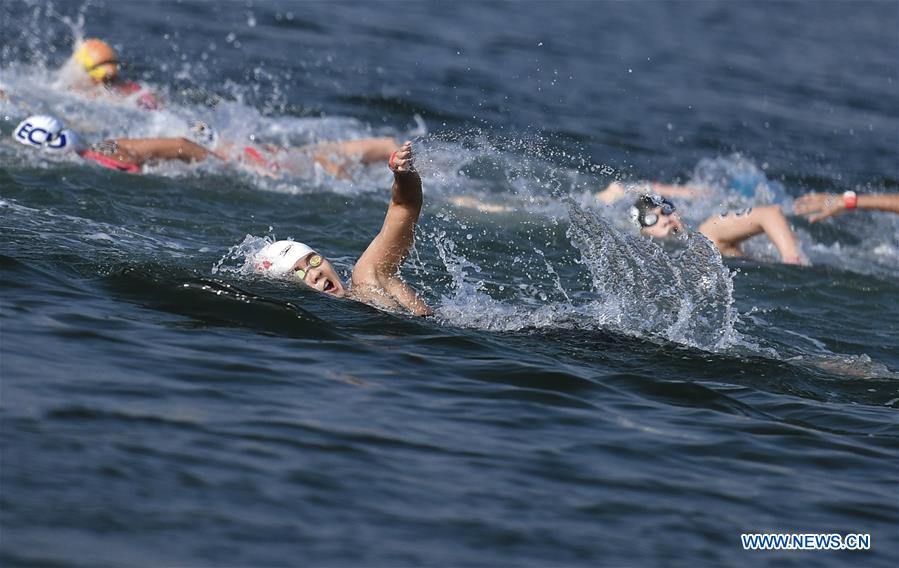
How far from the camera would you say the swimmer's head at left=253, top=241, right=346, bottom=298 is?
9172 millimetres

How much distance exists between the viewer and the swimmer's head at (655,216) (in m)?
12.3

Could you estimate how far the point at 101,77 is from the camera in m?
15.7

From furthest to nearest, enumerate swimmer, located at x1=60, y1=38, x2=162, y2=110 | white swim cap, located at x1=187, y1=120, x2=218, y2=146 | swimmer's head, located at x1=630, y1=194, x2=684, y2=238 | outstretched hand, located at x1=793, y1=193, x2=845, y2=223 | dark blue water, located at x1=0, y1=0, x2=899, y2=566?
swimmer, located at x1=60, y1=38, x2=162, y2=110 < white swim cap, located at x1=187, y1=120, x2=218, y2=146 < outstretched hand, located at x1=793, y1=193, x2=845, y2=223 < swimmer's head, located at x1=630, y1=194, x2=684, y2=238 < dark blue water, located at x1=0, y1=0, x2=899, y2=566

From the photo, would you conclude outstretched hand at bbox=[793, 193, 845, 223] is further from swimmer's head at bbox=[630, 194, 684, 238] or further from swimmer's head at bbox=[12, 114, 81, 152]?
swimmer's head at bbox=[12, 114, 81, 152]

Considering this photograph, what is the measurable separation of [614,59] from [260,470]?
19308 millimetres

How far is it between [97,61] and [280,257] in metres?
7.42

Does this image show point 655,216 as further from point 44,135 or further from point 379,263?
point 44,135

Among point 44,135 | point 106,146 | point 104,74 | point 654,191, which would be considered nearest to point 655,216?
point 654,191

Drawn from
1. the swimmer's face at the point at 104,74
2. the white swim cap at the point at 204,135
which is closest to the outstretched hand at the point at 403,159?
the white swim cap at the point at 204,135

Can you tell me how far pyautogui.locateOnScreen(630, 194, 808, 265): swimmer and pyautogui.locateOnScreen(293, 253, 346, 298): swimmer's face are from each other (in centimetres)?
401

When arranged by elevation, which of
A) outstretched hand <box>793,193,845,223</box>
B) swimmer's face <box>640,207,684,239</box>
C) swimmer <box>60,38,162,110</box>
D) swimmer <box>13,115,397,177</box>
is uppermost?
swimmer <box>60,38,162,110</box>

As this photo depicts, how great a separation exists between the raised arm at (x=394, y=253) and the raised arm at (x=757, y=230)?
489 centimetres

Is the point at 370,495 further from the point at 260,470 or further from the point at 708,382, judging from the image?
the point at 708,382

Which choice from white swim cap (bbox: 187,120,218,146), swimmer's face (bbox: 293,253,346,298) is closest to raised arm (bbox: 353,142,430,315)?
swimmer's face (bbox: 293,253,346,298)
